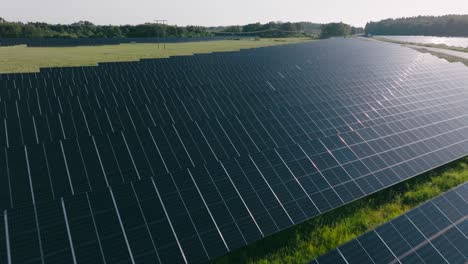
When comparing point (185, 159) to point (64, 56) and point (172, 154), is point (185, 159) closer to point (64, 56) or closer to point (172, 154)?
point (172, 154)

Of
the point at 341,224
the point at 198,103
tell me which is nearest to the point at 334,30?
the point at 198,103

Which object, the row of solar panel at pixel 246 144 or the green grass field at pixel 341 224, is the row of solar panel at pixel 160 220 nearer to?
the green grass field at pixel 341 224

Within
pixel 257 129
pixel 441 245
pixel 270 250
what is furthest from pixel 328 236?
pixel 257 129

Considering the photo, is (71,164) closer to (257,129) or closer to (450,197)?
(257,129)

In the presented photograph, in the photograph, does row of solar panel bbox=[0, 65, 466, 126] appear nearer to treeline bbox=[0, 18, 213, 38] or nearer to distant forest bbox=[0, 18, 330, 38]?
treeline bbox=[0, 18, 213, 38]

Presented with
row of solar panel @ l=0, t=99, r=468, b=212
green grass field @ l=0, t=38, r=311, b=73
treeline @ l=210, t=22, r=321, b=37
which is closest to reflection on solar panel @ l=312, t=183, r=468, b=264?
row of solar panel @ l=0, t=99, r=468, b=212

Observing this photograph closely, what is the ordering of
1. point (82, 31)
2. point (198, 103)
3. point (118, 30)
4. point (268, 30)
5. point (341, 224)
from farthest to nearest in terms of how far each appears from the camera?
point (268, 30)
point (118, 30)
point (82, 31)
point (198, 103)
point (341, 224)
